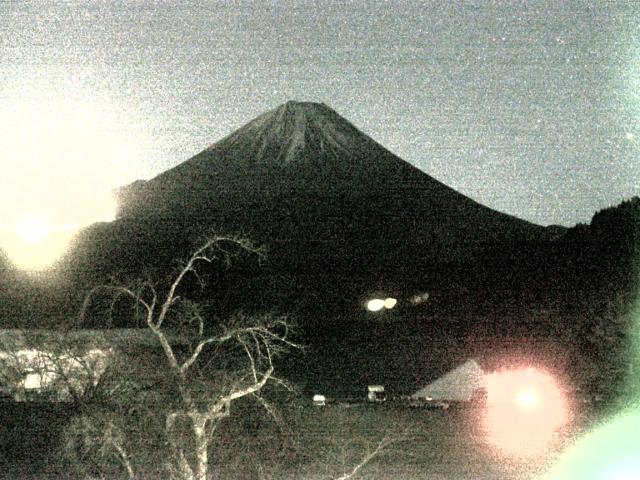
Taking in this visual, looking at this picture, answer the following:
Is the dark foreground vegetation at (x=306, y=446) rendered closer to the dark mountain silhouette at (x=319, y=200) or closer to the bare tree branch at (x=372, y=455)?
the bare tree branch at (x=372, y=455)

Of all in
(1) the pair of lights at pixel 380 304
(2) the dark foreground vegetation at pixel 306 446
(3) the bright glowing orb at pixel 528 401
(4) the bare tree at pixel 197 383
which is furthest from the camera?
(1) the pair of lights at pixel 380 304

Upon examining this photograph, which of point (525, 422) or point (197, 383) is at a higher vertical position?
point (197, 383)

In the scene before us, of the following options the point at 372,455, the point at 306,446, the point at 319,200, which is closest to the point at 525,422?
the point at 372,455

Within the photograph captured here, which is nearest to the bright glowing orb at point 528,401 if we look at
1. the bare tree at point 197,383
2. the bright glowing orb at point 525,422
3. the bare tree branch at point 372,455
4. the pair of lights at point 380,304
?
the bright glowing orb at point 525,422

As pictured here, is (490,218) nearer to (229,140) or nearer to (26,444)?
(229,140)

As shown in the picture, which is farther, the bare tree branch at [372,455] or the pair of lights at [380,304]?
the pair of lights at [380,304]

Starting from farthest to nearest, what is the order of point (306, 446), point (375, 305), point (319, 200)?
point (319, 200) < point (375, 305) < point (306, 446)

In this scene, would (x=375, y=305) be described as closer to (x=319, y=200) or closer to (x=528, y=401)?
(x=528, y=401)

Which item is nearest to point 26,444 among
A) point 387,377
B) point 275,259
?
point 387,377
